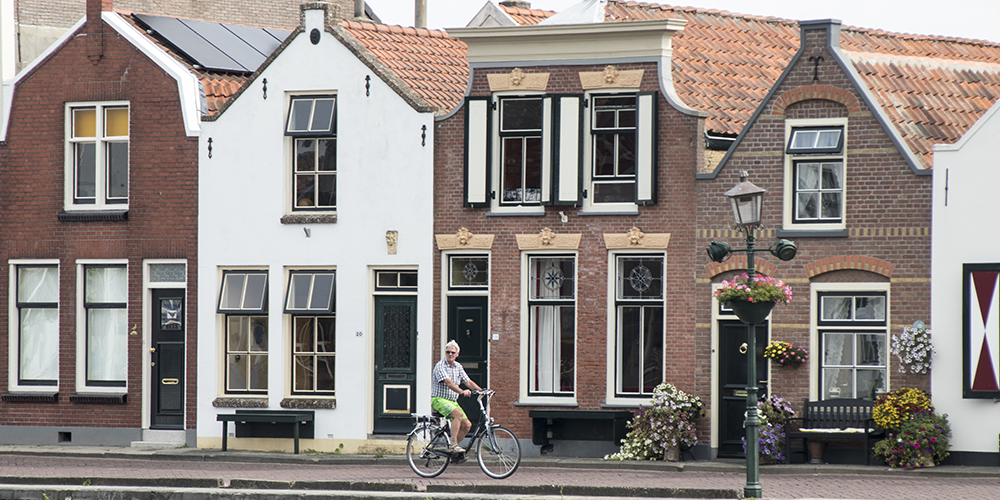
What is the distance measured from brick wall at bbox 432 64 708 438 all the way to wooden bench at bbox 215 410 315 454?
2377mm

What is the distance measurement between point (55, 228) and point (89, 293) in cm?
123

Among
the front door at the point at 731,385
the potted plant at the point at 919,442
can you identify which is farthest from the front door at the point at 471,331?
the potted plant at the point at 919,442

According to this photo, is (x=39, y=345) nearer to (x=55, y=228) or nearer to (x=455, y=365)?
(x=55, y=228)

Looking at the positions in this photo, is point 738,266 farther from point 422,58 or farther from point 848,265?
point 422,58

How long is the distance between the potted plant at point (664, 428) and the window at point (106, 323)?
8.42m

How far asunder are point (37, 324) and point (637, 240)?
403 inches

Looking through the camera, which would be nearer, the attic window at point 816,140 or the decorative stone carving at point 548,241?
the attic window at point 816,140

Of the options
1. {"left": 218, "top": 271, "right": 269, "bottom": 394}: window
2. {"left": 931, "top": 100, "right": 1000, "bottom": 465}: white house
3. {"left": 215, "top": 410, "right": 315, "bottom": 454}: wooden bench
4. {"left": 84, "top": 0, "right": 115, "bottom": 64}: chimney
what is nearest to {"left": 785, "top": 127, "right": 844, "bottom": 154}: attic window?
{"left": 931, "top": 100, "right": 1000, "bottom": 465}: white house

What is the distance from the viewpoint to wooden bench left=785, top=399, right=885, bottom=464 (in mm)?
17266

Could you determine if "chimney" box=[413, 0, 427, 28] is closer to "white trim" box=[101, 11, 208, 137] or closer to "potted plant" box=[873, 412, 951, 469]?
"white trim" box=[101, 11, 208, 137]

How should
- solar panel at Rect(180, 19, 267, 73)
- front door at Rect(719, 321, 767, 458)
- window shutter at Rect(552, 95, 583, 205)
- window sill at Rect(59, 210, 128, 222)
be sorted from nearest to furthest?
front door at Rect(719, 321, 767, 458)
window shutter at Rect(552, 95, 583, 205)
window sill at Rect(59, 210, 128, 222)
solar panel at Rect(180, 19, 267, 73)

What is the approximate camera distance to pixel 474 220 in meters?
A: 19.7

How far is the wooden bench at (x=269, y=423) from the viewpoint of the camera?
782 inches

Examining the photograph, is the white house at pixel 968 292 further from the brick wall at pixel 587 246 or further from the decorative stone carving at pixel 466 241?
the decorative stone carving at pixel 466 241
